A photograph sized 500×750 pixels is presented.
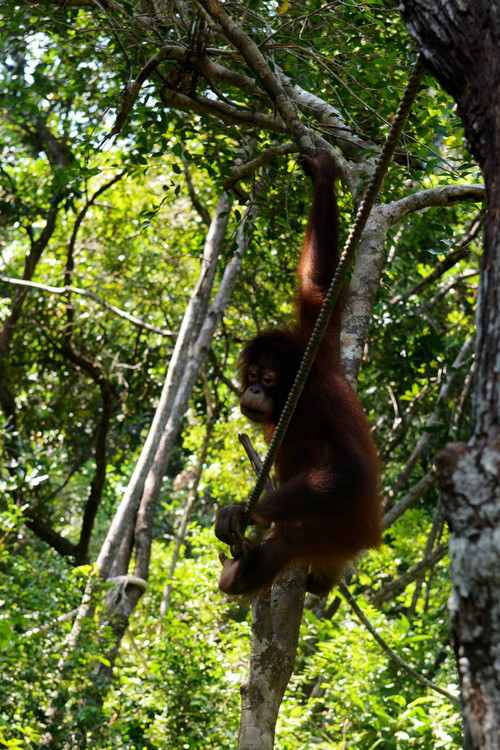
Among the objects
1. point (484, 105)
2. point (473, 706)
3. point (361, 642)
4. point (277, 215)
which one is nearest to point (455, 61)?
point (484, 105)

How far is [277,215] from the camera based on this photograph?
447 centimetres

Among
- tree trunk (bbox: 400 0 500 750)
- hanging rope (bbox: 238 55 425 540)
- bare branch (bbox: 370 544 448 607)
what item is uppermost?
bare branch (bbox: 370 544 448 607)

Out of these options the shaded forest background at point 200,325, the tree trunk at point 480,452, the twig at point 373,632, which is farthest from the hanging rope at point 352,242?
the twig at point 373,632

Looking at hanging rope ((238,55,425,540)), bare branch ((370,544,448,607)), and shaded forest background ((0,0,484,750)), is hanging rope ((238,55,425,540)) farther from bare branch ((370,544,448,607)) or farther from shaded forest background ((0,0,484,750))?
bare branch ((370,544,448,607))

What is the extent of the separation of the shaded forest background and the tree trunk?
1489mm

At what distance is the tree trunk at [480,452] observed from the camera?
1071 millimetres

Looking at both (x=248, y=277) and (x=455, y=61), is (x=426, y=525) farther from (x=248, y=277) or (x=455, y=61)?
(x=455, y=61)

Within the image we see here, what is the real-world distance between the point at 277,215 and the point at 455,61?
10.2 feet

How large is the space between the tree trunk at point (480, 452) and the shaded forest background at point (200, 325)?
1489 mm

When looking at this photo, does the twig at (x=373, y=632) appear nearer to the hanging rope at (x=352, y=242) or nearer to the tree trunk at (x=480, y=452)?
the hanging rope at (x=352, y=242)

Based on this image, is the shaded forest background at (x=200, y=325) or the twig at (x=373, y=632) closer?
the twig at (x=373, y=632)

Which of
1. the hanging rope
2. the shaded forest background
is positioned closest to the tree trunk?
the hanging rope

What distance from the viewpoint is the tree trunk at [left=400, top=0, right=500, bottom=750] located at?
1.07m

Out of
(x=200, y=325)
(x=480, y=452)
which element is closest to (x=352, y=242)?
(x=480, y=452)
